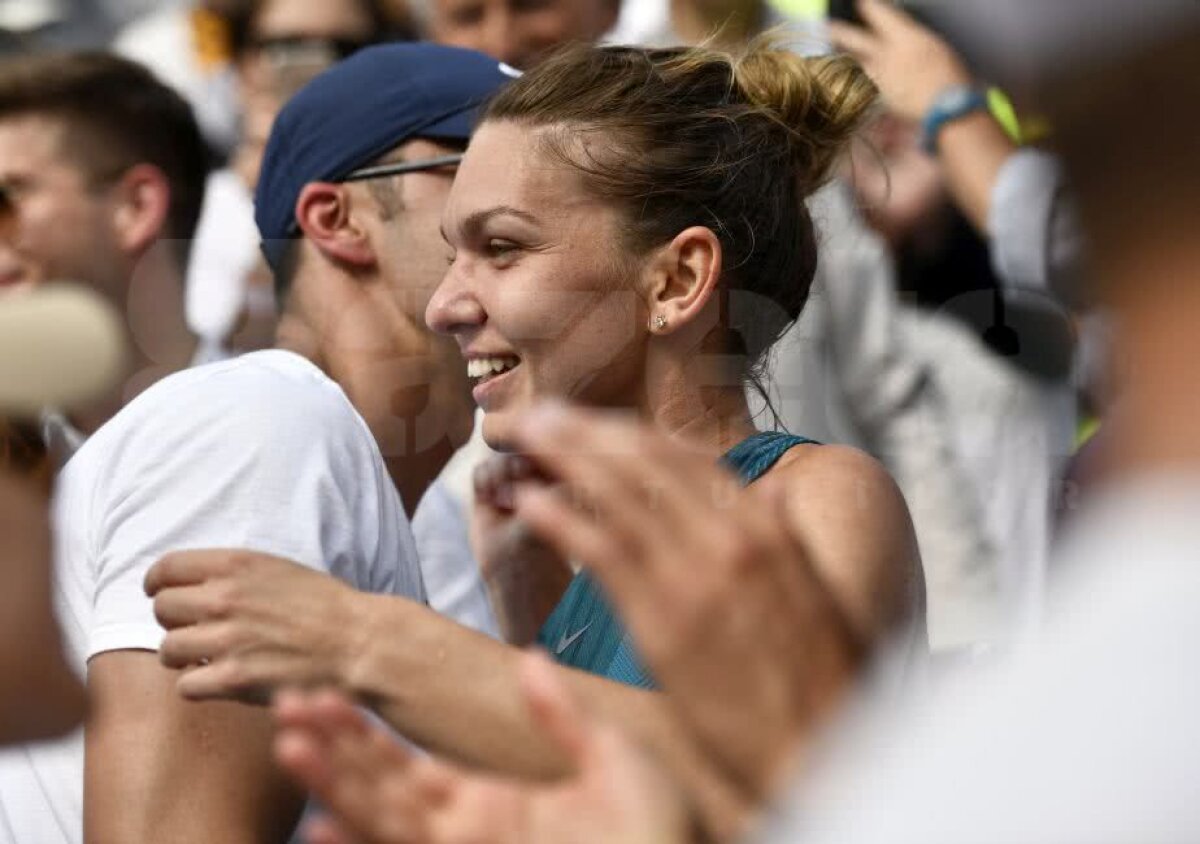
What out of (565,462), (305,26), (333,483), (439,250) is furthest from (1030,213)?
(565,462)

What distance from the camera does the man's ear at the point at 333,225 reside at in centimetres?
251

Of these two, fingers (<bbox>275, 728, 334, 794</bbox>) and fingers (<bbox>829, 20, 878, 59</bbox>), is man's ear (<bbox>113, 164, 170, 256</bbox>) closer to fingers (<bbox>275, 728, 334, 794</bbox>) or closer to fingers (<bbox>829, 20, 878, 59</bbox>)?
fingers (<bbox>829, 20, 878, 59</bbox>)

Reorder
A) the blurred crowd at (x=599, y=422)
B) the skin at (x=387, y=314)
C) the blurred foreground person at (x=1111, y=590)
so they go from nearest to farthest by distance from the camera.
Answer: the blurred foreground person at (x=1111, y=590)
the blurred crowd at (x=599, y=422)
the skin at (x=387, y=314)

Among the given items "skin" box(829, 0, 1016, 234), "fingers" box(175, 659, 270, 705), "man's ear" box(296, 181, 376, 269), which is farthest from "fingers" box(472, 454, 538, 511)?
"fingers" box(175, 659, 270, 705)

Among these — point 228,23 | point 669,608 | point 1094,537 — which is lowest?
point 228,23

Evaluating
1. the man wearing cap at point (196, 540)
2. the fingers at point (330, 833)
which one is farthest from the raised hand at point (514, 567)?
the fingers at point (330, 833)

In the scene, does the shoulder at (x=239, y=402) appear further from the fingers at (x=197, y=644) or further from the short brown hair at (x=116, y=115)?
the short brown hair at (x=116, y=115)

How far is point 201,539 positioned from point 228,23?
83.5 inches

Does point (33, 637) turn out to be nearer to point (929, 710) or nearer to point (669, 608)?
point (669, 608)

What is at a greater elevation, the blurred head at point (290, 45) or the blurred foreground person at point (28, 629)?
the blurred foreground person at point (28, 629)

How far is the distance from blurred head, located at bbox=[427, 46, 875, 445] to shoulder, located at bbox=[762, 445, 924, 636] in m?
0.29

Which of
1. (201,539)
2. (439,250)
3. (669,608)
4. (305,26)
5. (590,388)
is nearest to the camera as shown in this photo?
(669,608)

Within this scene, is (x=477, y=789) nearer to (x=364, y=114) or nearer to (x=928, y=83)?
(x=364, y=114)

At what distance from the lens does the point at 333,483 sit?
1940 mm
